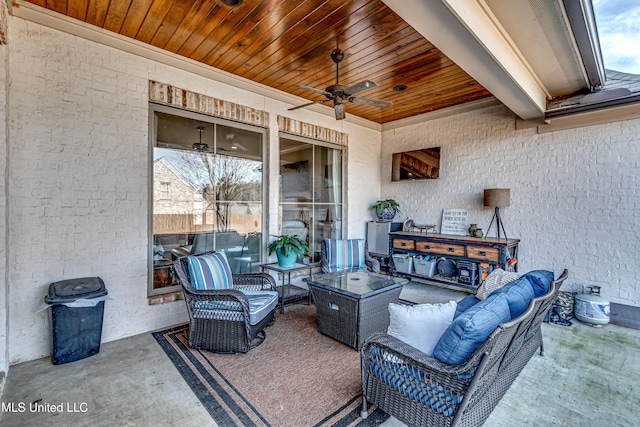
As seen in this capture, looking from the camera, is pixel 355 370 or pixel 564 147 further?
pixel 564 147

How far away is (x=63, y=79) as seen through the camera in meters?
2.82

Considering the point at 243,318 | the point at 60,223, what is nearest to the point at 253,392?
the point at 243,318

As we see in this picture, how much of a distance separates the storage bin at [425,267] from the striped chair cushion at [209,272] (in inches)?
120

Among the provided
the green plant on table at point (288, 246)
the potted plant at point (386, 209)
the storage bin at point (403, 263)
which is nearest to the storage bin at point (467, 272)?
the storage bin at point (403, 263)

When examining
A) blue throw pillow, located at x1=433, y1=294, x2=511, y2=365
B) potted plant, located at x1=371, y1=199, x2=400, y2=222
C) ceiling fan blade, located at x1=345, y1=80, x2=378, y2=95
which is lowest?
blue throw pillow, located at x1=433, y1=294, x2=511, y2=365

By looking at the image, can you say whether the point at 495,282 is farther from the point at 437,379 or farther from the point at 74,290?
the point at 74,290

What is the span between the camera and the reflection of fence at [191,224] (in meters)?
3.46

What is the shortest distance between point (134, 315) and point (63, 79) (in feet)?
8.17

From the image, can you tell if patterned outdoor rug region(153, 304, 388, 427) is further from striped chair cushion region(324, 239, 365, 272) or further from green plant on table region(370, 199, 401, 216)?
green plant on table region(370, 199, 401, 216)

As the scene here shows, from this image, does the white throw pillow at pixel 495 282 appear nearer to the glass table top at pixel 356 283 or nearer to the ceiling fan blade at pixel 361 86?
the glass table top at pixel 356 283

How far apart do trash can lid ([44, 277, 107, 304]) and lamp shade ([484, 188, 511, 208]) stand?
199 inches

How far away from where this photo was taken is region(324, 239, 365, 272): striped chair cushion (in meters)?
4.43

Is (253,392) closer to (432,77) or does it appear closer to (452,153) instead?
(432,77)

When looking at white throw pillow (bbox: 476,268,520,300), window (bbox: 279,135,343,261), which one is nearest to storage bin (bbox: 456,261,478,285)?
white throw pillow (bbox: 476,268,520,300)
